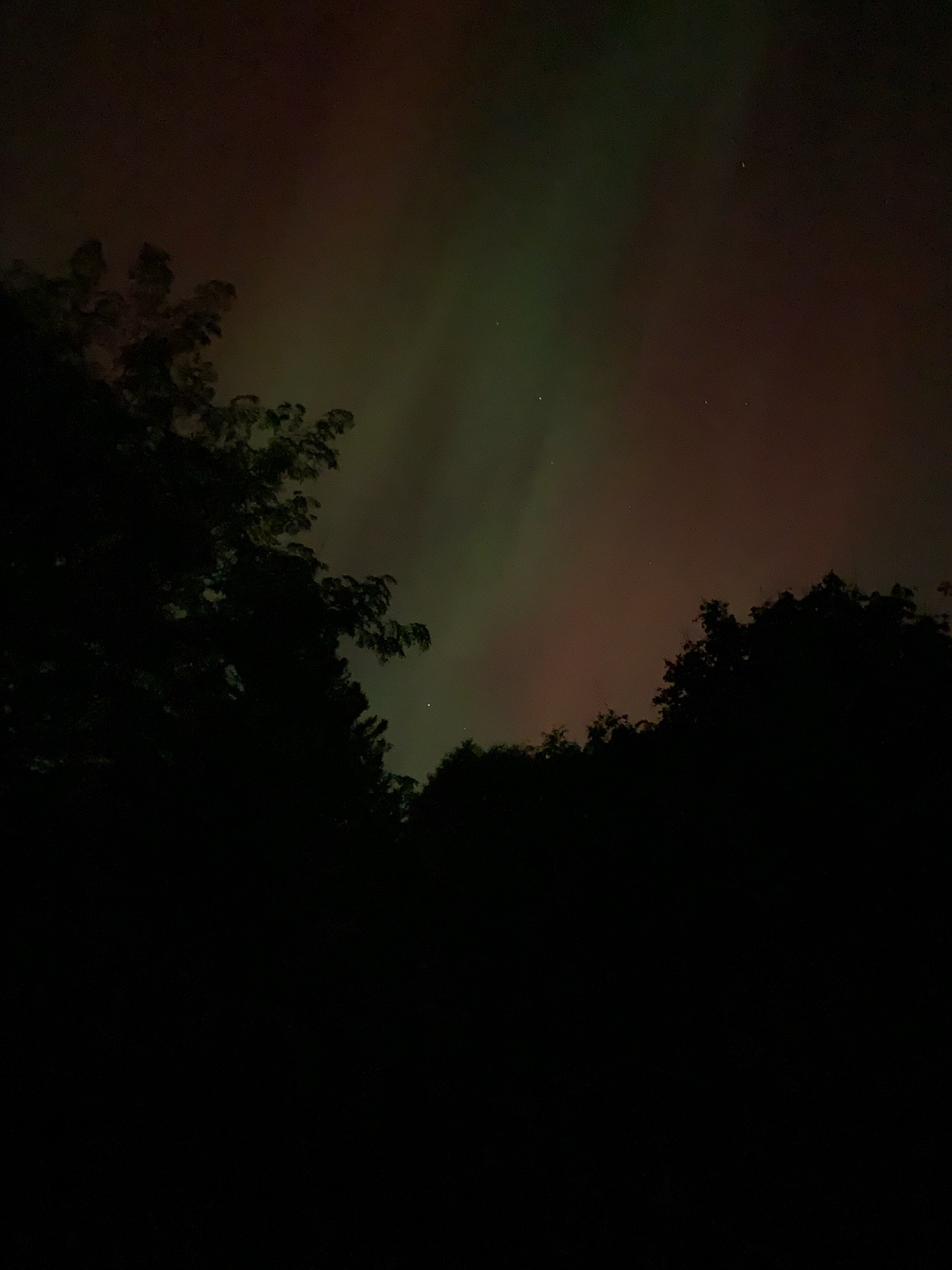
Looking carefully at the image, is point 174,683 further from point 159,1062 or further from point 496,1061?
point 496,1061

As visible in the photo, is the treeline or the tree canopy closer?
the treeline

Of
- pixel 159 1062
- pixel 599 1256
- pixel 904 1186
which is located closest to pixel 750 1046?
pixel 904 1186

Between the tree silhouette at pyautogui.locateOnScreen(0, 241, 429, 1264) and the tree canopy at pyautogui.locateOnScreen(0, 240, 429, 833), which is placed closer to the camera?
the tree silhouette at pyautogui.locateOnScreen(0, 241, 429, 1264)

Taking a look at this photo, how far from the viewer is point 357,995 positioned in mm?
8430

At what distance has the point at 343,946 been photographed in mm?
8938

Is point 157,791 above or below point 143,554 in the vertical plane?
below

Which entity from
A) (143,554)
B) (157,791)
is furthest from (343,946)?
(143,554)

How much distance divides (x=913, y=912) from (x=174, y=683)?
9598mm

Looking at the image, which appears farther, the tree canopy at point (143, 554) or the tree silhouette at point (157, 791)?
the tree canopy at point (143, 554)

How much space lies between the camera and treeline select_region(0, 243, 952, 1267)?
19.7ft

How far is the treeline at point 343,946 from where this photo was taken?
6.02m

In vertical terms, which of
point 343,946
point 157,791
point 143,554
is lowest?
point 343,946

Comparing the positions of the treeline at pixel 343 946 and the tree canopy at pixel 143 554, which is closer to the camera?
the treeline at pixel 343 946

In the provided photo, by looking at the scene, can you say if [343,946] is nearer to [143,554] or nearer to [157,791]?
[157,791]
